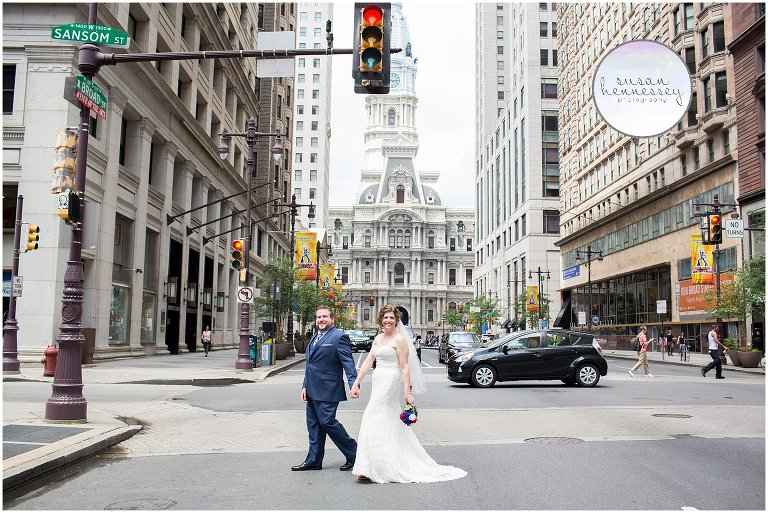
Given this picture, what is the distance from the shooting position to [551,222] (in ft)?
284

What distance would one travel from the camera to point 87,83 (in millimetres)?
11008

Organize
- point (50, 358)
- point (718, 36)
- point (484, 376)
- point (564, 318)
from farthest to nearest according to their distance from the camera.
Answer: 1. point (564, 318)
2. point (718, 36)
3. point (484, 376)
4. point (50, 358)

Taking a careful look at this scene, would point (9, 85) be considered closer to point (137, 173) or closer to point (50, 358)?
point (137, 173)

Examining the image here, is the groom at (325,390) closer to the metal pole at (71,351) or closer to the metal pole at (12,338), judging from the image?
the metal pole at (71,351)

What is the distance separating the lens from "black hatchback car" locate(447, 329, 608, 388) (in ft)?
63.6

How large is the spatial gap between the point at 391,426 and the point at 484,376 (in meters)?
12.5

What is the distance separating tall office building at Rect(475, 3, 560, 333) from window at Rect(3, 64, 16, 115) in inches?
2211

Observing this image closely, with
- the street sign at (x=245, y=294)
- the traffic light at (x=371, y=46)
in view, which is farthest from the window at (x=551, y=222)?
the traffic light at (x=371, y=46)

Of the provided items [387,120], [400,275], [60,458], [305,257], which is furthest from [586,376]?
[387,120]

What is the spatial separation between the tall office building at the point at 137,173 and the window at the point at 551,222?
4435 centimetres

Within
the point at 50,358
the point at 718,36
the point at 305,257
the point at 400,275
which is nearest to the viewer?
the point at 50,358

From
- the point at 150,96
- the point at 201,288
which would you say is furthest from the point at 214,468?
the point at 201,288

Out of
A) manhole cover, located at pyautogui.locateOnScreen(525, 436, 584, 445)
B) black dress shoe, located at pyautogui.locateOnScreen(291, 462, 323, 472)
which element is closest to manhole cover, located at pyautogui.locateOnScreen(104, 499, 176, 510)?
black dress shoe, located at pyautogui.locateOnScreen(291, 462, 323, 472)

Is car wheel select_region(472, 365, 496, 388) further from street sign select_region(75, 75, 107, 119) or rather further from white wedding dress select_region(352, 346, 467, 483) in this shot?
street sign select_region(75, 75, 107, 119)
